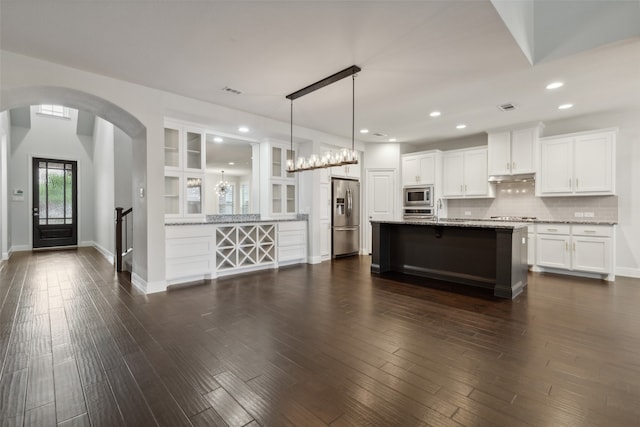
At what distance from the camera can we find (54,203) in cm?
875

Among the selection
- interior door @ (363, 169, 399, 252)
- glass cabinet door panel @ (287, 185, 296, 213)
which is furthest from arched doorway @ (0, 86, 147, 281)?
interior door @ (363, 169, 399, 252)

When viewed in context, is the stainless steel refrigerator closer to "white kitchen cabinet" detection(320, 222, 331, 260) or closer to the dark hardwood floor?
"white kitchen cabinet" detection(320, 222, 331, 260)

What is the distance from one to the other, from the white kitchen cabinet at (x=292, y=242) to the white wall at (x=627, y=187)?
5.63 m

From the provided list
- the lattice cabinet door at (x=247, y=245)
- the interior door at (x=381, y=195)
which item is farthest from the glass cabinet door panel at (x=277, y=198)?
the interior door at (x=381, y=195)

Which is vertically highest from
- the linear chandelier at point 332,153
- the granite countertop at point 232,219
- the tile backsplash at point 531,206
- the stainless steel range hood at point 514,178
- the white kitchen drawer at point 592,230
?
the linear chandelier at point 332,153

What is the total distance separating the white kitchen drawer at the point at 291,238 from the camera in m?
5.90

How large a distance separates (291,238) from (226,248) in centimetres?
138

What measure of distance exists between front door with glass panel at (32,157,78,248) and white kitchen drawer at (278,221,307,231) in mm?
7398

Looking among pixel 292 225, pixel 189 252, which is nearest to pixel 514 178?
pixel 292 225

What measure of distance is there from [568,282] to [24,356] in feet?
21.9

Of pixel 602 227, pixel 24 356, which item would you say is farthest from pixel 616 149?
pixel 24 356

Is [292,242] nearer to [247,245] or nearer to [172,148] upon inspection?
[247,245]

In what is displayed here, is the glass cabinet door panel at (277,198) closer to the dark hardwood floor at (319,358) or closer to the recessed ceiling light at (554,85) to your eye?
the dark hardwood floor at (319,358)

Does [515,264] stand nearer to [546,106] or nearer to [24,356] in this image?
[546,106]
